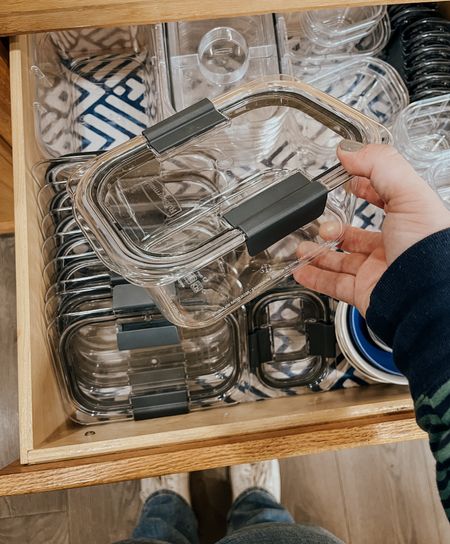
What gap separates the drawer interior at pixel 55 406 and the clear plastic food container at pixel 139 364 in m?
0.02

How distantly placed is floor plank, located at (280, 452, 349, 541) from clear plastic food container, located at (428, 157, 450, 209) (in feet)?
2.22

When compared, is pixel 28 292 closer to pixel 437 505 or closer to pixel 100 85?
pixel 100 85

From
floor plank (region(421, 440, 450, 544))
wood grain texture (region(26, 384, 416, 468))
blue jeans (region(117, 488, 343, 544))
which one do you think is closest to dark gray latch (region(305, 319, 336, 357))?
wood grain texture (region(26, 384, 416, 468))

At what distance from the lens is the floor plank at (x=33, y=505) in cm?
123

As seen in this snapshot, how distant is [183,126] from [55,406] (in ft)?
1.45

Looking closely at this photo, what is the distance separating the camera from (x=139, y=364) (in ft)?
2.83

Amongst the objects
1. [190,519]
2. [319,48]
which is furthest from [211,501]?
[319,48]

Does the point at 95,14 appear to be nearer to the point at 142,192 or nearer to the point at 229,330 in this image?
the point at 142,192

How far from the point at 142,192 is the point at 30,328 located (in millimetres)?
233

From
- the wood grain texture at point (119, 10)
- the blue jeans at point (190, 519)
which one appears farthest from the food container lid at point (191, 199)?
the blue jeans at point (190, 519)

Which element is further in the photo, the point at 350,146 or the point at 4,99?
the point at 4,99

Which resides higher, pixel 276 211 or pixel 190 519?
pixel 276 211

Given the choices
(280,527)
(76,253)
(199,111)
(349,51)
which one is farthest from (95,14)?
(280,527)

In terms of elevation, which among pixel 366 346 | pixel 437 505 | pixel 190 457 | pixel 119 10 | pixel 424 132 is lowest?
pixel 437 505
